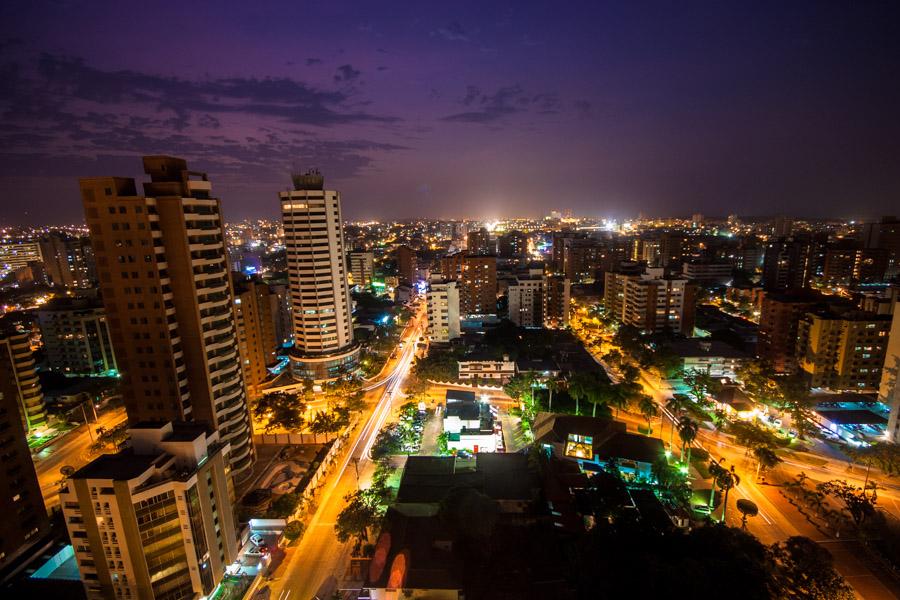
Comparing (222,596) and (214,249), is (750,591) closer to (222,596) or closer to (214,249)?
(222,596)

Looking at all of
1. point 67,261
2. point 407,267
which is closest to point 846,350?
point 407,267

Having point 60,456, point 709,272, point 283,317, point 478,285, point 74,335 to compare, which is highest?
point 478,285

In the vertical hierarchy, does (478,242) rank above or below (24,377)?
above

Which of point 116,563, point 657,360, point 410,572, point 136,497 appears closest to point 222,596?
point 116,563

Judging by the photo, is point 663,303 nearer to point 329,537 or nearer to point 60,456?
point 329,537

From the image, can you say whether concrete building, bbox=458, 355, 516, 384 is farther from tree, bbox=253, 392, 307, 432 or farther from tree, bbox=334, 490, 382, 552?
tree, bbox=334, 490, 382, 552

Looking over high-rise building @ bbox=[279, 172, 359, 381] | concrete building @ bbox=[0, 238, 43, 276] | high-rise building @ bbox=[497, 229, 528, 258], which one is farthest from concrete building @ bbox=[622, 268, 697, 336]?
concrete building @ bbox=[0, 238, 43, 276]
